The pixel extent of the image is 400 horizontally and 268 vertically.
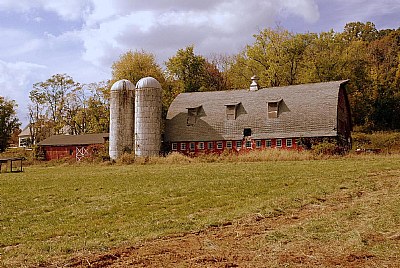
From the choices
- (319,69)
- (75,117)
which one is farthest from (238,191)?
(75,117)

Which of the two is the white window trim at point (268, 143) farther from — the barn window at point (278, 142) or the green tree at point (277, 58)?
the green tree at point (277, 58)

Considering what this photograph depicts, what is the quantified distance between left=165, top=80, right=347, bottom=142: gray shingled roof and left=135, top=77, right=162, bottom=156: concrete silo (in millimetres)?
2891

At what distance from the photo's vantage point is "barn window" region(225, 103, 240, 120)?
46594 millimetres

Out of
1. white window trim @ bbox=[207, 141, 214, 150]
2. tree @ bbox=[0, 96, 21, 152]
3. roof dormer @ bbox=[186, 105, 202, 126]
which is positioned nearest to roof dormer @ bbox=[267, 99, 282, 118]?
white window trim @ bbox=[207, 141, 214, 150]

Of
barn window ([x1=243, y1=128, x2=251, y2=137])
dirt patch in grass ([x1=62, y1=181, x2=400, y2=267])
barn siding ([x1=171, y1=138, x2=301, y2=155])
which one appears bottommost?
dirt patch in grass ([x1=62, y1=181, x2=400, y2=267])

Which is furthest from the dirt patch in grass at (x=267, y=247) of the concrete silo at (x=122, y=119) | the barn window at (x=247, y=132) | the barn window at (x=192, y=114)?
the barn window at (x=192, y=114)

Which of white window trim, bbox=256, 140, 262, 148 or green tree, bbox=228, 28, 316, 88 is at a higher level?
green tree, bbox=228, 28, 316, 88

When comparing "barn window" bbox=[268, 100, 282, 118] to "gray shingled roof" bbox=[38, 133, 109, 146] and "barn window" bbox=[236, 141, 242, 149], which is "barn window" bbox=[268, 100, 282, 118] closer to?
"barn window" bbox=[236, 141, 242, 149]

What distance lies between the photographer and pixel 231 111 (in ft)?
154

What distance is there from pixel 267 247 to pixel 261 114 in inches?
1470

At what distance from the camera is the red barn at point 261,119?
42.0 metres

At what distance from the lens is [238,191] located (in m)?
16.5

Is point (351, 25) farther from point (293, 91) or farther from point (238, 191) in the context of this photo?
point (238, 191)

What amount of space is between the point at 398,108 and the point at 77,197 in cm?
4857
